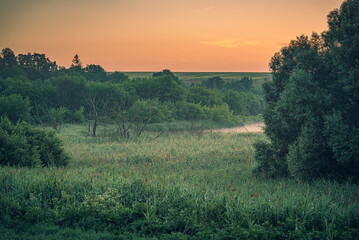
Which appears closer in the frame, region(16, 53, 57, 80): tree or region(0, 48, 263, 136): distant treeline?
region(0, 48, 263, 136): distant treeline

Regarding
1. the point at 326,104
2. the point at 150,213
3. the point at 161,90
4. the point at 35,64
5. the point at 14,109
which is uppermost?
the point at 35,64

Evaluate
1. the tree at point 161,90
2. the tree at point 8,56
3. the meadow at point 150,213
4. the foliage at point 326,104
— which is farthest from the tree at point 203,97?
the meadow at point 150,213

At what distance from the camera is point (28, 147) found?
710 inches

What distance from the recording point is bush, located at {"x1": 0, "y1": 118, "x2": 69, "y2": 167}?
17.3 meters

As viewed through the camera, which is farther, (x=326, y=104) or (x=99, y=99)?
(x=99, y=99)

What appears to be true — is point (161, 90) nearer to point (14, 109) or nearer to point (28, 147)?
point (14, 109)

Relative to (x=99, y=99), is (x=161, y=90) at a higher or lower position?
higher

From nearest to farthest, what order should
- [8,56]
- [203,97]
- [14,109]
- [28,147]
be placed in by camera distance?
[28,147]
[14,109]
[203,97]
[8,56]

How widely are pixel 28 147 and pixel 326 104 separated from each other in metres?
16.0

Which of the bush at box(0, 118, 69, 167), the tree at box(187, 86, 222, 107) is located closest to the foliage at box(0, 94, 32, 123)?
the bush at box(0, 118, 69, 167)

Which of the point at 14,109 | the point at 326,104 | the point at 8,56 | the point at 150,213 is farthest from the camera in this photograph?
the point at 8,56

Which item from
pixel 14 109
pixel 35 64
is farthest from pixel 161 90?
pixel 35 64

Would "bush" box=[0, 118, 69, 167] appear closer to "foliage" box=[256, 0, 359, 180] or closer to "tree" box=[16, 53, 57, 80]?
"foliage" box=[256, 0, 359, 180]

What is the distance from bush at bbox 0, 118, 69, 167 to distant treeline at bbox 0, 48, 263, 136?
82.6 feet
